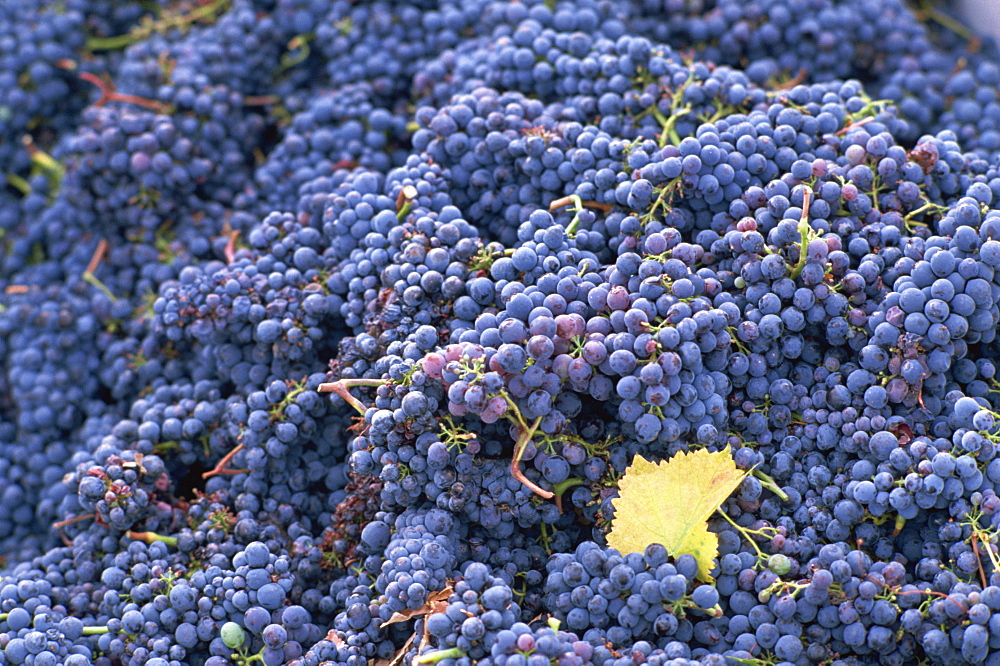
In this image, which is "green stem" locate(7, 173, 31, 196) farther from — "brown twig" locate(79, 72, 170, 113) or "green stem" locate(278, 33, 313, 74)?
"green stem" locate(278, 33, 313, 74)

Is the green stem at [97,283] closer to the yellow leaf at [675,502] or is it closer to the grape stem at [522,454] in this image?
the grape stem at [522,454]

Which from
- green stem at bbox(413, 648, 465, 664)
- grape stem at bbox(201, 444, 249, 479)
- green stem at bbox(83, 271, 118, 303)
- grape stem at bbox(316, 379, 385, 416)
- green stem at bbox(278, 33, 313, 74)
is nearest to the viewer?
green stem at bbox(413, 648, 465, 664)

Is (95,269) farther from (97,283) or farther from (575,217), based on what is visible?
(575,217)

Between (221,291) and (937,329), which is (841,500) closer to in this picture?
(937,329)

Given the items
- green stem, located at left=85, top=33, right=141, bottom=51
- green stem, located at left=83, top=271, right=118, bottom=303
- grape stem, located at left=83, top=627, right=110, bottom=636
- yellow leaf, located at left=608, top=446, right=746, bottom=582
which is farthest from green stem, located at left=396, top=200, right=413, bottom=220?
green stem, located at left=85, top=33, right=141, bottom=51

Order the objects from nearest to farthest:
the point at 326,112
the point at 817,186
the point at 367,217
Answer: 1. the point at 817,186
2. the point at 367,217
3. the point at 326,112

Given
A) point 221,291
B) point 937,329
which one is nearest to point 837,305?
point 937,329

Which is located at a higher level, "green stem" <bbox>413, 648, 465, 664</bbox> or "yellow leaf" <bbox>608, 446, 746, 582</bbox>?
"yellow leaf" <bbox>608, 446, 746, 582</bbox>
